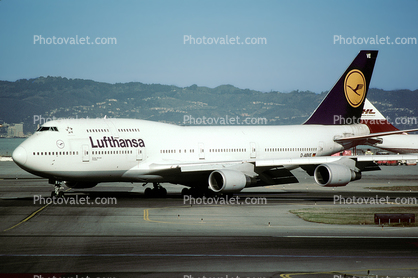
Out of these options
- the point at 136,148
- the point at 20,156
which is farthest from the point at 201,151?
the point at 20,156

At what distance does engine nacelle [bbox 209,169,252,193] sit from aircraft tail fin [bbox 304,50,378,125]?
14081 millimetres

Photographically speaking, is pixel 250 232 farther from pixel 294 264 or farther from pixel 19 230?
pixel 19 230

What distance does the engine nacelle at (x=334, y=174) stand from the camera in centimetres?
3434

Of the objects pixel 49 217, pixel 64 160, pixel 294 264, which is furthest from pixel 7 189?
pixel 294 264

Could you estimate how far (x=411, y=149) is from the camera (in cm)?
9256

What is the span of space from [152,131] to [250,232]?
53.9 feet

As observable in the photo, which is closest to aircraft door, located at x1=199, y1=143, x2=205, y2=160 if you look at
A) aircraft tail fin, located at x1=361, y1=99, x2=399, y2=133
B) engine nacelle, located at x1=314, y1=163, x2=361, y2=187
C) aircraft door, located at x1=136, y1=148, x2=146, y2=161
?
aircraft door, located at x1=136, y1=148, x2=146, y2=161

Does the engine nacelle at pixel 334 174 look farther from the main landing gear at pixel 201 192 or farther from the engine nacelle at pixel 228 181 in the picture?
the main landing gear at pixel 201 192

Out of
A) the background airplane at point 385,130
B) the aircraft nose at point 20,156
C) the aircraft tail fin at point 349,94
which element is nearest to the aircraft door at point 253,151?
the aircraft tail fin at point 349,94

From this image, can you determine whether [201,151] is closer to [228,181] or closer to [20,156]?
[228,181]

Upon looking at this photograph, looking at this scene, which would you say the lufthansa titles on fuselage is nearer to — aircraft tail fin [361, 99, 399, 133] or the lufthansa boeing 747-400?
the lufthansa boeing 747-400

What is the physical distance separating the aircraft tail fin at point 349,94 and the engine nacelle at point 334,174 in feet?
35.8

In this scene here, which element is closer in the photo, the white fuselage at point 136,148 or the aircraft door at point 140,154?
the white fuselage at point 136,148

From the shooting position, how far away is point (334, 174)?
34.3 meters
